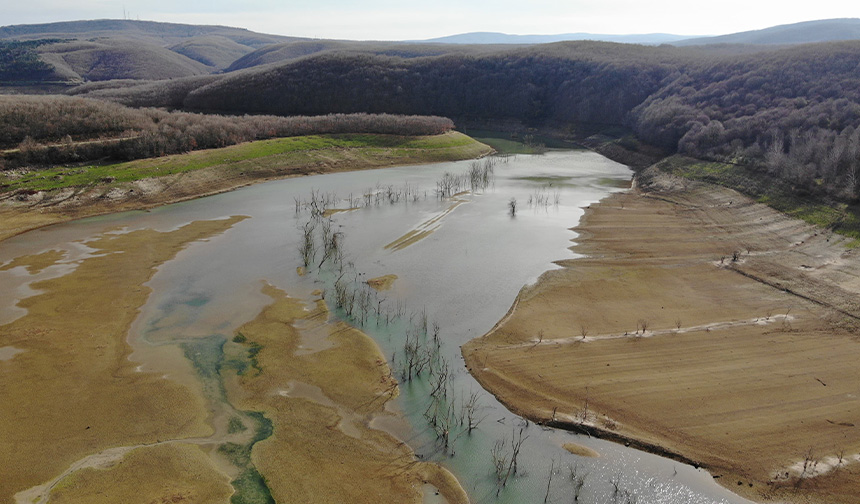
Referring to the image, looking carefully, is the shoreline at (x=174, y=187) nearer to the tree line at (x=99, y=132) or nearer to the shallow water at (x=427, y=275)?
the shallow water at (x=427, y=275)

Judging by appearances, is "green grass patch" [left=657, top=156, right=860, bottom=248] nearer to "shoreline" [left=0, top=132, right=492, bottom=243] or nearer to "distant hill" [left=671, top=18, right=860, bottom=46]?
"shoreline" [left=0, top=132, right=492, bottom=243]

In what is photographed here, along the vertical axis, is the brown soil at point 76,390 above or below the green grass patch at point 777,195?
below

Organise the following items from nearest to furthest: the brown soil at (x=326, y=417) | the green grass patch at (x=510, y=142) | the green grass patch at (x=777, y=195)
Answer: the brown soil at (x=326, y=417) → the green grass patch at (x=777, y=195) → the green grass patch at (x=510, y=142)

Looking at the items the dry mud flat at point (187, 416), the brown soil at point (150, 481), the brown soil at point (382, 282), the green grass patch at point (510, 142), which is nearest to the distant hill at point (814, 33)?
the green grass patch at point (510, 142)

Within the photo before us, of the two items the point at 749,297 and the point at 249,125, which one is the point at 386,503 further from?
the point at 249,125

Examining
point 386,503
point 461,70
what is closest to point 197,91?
point 461,70

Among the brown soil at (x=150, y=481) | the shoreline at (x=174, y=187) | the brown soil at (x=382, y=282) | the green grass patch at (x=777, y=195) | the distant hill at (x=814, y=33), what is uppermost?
the distant hill at (x=814, y=33)

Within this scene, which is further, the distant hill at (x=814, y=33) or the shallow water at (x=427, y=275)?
the distant hill at (x=814, y=33)
